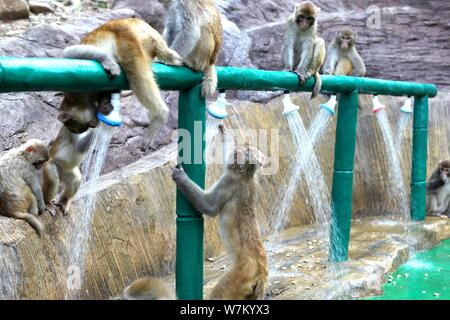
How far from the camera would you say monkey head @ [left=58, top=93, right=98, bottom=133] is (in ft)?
11.5

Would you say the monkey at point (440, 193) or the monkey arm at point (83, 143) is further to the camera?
the monkey at point (440, 193)

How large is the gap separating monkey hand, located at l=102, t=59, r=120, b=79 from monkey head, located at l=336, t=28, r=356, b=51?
26.5ft

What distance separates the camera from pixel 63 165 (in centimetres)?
549

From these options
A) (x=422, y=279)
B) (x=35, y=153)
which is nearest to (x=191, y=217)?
(x=35, y=153)

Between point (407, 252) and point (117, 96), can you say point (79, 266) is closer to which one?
point (117, 96)

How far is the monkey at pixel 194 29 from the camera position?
448 cm

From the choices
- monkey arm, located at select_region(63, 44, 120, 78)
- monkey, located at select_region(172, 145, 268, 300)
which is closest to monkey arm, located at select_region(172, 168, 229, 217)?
monkey, located at select_region(172, 145, 268, 300)

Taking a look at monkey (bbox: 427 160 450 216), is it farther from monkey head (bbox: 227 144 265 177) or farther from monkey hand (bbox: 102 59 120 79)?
monkey hand (bbox: 102 59 120 79)

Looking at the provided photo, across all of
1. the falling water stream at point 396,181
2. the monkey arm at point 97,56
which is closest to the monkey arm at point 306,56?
the falling water stream at point 396,181

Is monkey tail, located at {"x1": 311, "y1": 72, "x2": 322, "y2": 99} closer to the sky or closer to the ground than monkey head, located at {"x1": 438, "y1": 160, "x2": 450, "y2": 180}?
closer to the sky

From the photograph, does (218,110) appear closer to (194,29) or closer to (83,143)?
(194,29)

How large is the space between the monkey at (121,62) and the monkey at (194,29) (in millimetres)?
771

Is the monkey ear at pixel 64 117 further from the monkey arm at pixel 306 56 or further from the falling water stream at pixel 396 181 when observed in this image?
the falling water stream at pixel 396 181

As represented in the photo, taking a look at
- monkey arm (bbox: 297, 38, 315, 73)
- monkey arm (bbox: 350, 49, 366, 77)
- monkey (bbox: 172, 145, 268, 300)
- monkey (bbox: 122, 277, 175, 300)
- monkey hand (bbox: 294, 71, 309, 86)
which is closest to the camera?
monkey (bbox: 122, 277, 175, 300)
